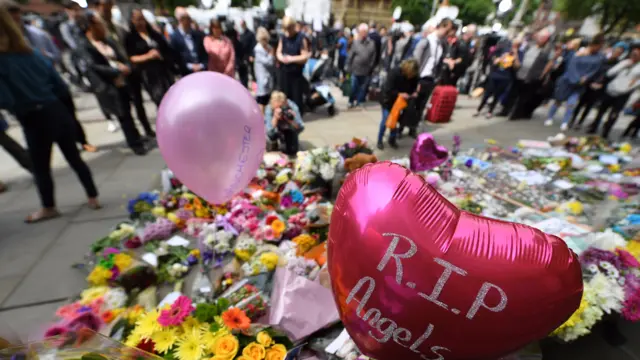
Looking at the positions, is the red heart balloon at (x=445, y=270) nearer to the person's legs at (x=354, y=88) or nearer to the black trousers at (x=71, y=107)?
the black trousers at (x=71, y=107)

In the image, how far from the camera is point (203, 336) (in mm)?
1567

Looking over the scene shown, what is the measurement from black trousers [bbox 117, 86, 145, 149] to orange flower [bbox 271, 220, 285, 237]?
10.1 feet

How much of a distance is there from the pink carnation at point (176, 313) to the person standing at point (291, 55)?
13.9 feet

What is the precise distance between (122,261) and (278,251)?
1.17 metres

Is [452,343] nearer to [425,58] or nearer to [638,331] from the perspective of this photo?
[638,331]

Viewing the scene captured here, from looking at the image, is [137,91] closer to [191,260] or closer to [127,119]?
[127,119]

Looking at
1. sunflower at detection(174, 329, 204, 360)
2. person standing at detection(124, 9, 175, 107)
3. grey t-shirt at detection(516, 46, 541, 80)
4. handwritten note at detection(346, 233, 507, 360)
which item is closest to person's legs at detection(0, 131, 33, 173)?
person standing at detection(124, 9, 175, 107)

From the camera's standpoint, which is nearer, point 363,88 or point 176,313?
point 176,313

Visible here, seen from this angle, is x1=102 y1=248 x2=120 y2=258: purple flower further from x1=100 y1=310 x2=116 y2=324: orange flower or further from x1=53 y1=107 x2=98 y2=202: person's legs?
x1=53 y1=107 x2=98 y2=202: person's legs

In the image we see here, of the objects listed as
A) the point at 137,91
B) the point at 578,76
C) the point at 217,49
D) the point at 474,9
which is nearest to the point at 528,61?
the point at 578,76

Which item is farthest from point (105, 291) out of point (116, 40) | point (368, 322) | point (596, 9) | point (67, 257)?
point (596, 9)

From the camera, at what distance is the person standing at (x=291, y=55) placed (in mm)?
4898

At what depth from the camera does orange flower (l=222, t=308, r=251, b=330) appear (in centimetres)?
157

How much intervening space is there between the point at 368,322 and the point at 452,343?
0.28 meters
